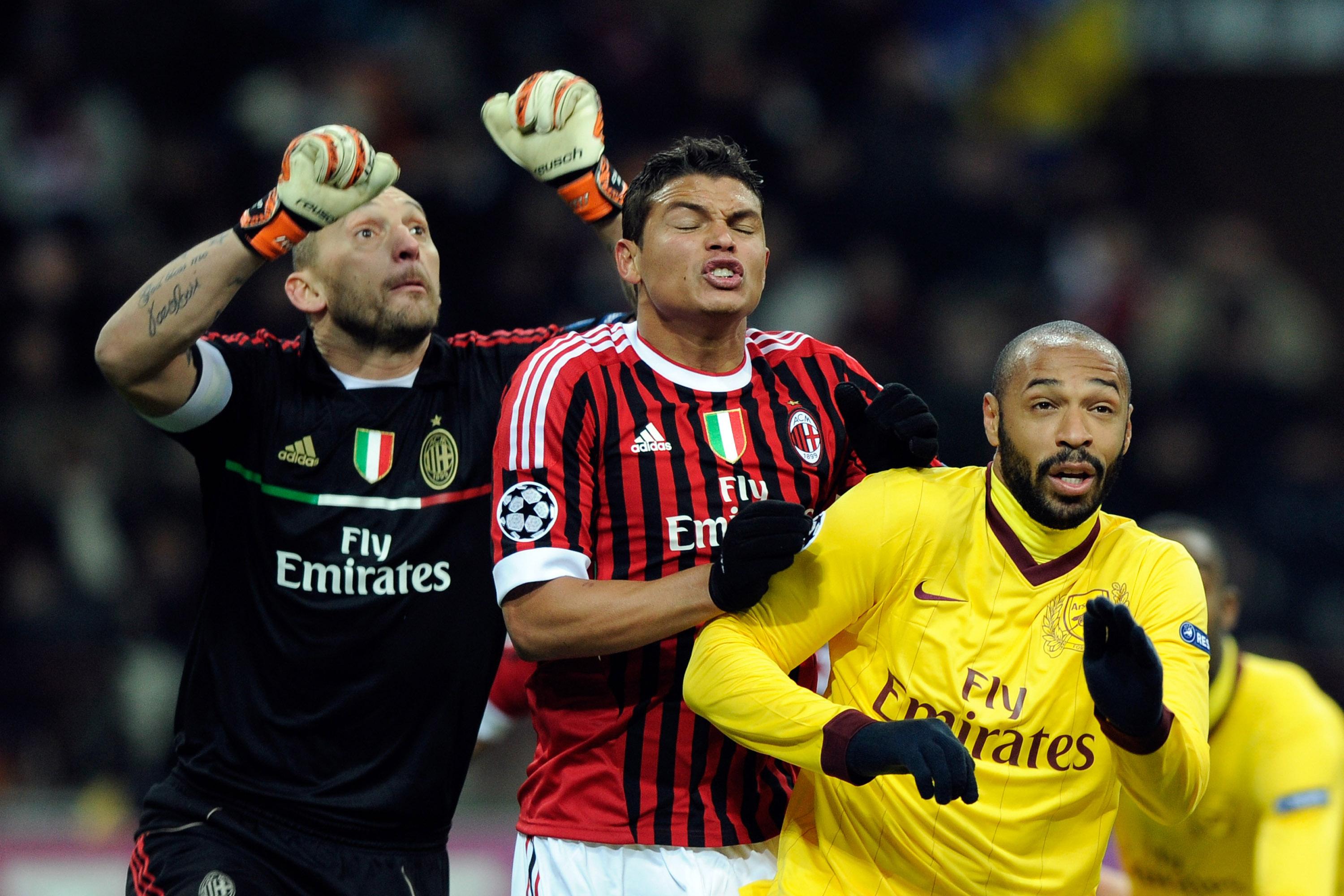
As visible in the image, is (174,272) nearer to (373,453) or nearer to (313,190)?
(313,190)

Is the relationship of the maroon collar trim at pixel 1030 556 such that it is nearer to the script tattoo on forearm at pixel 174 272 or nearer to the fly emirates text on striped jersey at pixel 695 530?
the fly emirates text on striped jersey at pixel 695 530

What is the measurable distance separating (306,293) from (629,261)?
3.50 feet

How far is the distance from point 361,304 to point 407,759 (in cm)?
127

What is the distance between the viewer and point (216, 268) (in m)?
4.01

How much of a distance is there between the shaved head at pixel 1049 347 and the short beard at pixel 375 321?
5.59 feet

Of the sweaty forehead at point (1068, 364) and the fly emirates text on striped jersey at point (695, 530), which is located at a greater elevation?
the sweaty forehead at point (1068, 364)

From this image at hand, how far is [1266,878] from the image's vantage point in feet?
14.2

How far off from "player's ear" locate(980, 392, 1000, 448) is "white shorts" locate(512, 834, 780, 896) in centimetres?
109

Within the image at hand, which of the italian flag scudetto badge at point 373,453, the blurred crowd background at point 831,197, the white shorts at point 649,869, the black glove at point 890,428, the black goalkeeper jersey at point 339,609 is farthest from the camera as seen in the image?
the blurred crowd background at point 831,197

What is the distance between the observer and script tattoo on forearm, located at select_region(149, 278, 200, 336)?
3951mm

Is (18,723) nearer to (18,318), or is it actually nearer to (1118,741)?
(18,318)

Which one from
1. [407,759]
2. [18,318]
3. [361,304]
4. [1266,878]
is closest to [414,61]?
[18,318]

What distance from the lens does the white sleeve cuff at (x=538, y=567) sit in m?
3.55

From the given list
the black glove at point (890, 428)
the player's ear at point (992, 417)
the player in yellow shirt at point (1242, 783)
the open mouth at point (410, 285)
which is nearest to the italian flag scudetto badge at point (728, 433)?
the black glove at point (890, 428)
